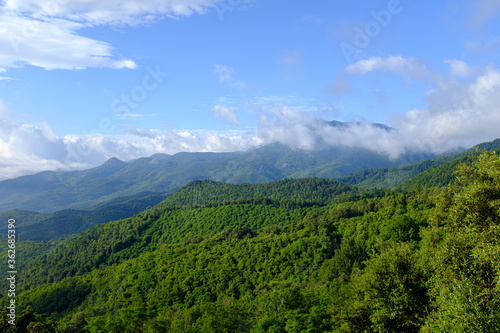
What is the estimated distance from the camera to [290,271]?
236 ft

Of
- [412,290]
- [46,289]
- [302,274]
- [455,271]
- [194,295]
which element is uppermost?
[455,271]

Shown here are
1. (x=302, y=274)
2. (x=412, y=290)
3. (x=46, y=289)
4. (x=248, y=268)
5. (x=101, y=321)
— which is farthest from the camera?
(x=46, y=289)

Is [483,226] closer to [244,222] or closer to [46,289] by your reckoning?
[46,289]

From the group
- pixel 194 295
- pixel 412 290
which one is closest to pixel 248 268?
pixel 194 295

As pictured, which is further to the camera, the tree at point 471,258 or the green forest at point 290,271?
the green forest at point 290,271

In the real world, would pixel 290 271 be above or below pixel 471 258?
below

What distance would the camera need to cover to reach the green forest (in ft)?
63.4

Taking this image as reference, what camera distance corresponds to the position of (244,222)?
154 meters

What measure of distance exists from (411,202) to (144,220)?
127223mm

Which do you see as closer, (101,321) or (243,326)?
(243,326)

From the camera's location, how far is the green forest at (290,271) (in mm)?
19328

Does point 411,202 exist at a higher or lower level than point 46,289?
higher

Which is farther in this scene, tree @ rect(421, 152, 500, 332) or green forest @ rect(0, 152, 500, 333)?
green forest @ rect(0, 152, 500, 333)

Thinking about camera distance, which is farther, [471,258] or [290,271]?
[290,271]
